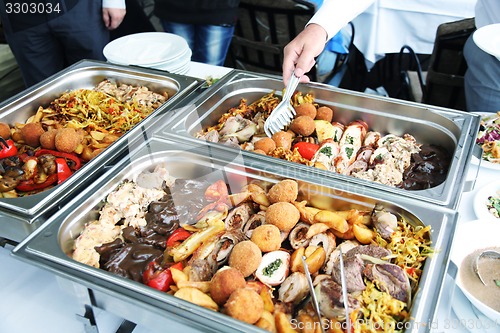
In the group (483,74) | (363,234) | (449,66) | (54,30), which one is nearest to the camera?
(363,234)

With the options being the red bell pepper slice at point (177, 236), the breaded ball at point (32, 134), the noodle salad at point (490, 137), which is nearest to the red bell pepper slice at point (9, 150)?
the breaded ball at point (32, 134)

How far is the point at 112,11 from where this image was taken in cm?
252

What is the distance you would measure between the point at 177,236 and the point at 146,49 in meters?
1.21

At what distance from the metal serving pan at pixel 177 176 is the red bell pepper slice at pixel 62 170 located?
0.60ft

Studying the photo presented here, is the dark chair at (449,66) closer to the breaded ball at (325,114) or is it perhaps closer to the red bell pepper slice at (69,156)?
the breaded ball at (325,114)

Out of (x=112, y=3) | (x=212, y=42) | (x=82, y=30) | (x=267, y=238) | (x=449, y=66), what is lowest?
(x=449, y=66)

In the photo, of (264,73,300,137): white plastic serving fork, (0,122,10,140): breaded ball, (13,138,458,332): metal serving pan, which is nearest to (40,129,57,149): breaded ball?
(0,122,10,140): breaded ball

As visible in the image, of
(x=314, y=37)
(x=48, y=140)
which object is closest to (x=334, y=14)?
(x=314, y=37)

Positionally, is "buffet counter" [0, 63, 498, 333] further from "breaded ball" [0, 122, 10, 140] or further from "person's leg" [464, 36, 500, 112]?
"person's leg" [464, 36, 500, 112]

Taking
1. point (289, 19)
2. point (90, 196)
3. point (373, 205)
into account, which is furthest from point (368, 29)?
point (90, 196)

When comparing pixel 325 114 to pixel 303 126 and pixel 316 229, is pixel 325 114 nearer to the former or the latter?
pixel 303 126

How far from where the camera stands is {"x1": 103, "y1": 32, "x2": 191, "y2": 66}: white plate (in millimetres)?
2021

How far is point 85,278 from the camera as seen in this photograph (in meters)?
1.01

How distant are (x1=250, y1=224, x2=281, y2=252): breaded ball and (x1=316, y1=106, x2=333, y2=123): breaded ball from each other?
673 mm
